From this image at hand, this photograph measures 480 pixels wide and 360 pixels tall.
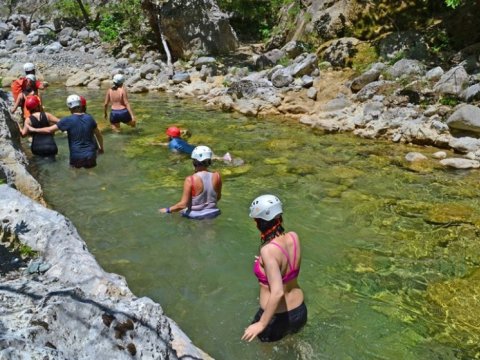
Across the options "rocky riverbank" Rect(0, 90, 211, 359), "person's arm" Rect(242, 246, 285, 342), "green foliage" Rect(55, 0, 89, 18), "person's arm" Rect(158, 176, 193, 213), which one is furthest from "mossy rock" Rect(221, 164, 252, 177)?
"green foliage" Rect(55, 0, 89, 18)

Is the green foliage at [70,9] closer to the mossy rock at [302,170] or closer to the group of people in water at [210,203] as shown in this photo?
the group of people in water at [210,203]

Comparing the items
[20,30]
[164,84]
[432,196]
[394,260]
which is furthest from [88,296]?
[20,30]

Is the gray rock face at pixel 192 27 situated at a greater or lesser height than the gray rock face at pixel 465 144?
greater

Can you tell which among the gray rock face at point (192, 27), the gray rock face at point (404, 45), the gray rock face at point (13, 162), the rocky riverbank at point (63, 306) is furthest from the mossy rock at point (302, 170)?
the gray rock face at point (192, 27)

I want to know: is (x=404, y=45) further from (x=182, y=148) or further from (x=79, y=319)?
(x=79, y=319)

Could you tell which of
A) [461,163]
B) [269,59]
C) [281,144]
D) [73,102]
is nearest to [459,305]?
[461,163]

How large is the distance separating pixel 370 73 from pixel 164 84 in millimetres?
8268

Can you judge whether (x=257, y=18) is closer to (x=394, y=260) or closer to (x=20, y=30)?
(x=20, y=30)

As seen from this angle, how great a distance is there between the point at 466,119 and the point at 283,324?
800cm

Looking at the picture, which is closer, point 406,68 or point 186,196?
point 186,196

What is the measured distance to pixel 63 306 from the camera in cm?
290

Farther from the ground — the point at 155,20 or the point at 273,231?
the point at 155,20

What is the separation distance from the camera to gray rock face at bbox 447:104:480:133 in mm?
10078

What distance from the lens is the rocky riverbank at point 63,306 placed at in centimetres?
274
